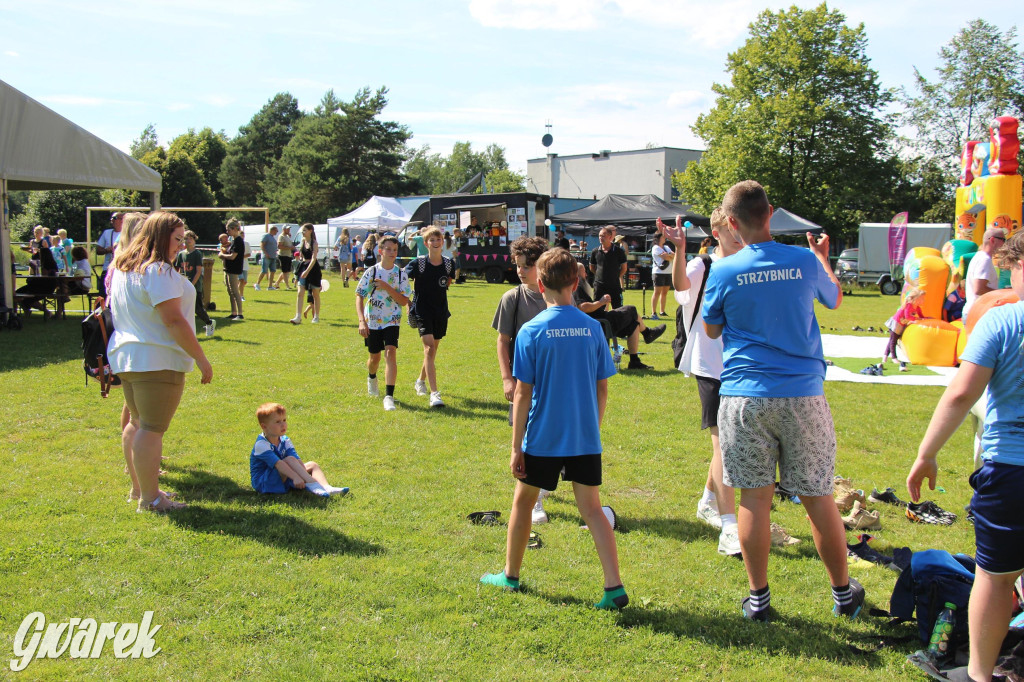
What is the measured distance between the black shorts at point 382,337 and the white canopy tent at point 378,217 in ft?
78.4

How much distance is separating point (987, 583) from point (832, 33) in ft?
145

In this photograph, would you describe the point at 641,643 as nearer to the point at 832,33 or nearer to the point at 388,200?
the point at 388,200

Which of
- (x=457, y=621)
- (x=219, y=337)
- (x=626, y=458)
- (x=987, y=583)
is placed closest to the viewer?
(x=987, y=583)

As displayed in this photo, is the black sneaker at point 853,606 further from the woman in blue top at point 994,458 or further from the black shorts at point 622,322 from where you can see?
the black shorts at point 622,322

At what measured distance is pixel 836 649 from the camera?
10.7 ft

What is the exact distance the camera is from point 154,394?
4.47m

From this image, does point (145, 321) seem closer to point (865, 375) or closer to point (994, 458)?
point (994, 458)

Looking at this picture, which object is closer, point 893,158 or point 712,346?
point 712,346

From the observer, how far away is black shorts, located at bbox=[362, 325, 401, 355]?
Answer: 7.87 meters

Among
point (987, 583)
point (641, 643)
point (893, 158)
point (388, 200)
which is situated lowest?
point (641, 643)

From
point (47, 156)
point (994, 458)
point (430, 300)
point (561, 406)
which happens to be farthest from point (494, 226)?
point (994, 458)

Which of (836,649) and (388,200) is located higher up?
(388,200)

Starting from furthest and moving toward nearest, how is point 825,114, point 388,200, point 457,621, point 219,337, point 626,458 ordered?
point 825,114 → point 388,200 → point 219,337 → point 626,458 → point 457,621

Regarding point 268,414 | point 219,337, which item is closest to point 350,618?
point 268,414
